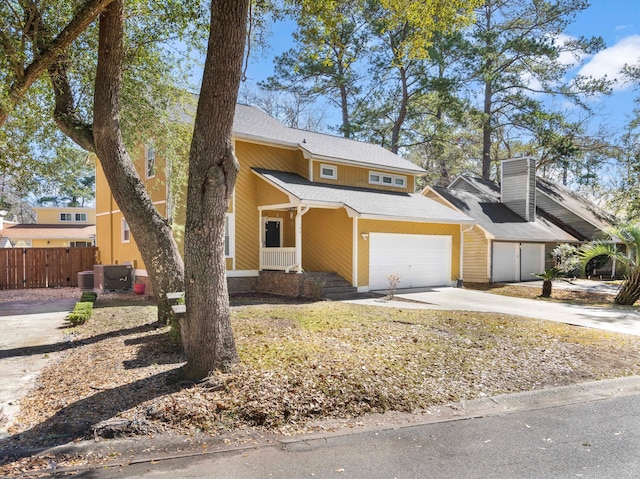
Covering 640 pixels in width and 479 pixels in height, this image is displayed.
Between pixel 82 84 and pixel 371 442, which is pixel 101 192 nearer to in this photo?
pixel 82 84

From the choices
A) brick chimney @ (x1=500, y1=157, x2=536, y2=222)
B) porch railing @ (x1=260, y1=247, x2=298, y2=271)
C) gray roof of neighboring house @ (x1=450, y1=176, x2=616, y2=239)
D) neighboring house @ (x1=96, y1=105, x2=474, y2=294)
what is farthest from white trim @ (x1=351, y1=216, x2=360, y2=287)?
gray roof of neighboring house @ (x1=450, y1=176, x2=616, y2=239)

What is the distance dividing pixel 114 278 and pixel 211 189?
11.9 metres

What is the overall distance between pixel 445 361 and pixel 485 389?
2.82 ft

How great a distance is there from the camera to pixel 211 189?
493 cm

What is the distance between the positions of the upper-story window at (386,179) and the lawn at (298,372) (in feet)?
33.6

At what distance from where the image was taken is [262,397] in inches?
176

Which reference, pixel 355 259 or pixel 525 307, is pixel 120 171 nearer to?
pixel 355 259

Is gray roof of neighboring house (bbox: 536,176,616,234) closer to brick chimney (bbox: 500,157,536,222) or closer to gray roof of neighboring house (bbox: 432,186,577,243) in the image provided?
gray roof of neighboring house (bbox: 432,186,577,243)

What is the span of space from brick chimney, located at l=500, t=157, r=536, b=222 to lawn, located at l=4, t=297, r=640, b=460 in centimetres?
1543

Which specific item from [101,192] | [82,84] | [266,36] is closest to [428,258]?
[266,36]

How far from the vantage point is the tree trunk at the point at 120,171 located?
7219mm

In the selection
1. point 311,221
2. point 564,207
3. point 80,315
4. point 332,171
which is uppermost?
point 332,171

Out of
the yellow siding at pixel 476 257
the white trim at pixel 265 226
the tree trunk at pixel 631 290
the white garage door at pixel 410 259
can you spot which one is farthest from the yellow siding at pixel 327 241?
the tree trunk at pixel 631 290

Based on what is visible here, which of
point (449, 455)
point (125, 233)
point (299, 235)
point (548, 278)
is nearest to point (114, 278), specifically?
point (125, 233)
